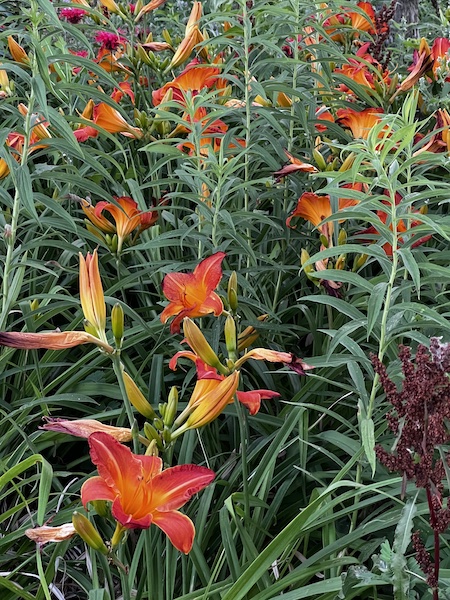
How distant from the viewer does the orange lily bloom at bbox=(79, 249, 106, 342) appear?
48.4 inches

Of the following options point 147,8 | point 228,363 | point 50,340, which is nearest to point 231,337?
point 228,363

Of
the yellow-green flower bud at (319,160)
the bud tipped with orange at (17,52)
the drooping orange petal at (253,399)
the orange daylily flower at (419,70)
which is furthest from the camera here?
the orange daylily flower at (419,70)

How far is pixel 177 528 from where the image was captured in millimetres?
1066

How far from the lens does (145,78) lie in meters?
2.99

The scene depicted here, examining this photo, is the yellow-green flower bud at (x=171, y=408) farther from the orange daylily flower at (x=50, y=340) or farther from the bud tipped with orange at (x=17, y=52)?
the bud tipped with orange at (x=17, y=52)

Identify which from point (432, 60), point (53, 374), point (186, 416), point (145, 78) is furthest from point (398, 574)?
point (145, 78)

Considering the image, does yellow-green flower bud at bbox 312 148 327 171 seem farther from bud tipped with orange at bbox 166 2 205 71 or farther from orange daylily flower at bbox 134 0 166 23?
orange daylily flower at bbox 134 0 166 23

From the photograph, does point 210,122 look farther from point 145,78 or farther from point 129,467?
point 129,467

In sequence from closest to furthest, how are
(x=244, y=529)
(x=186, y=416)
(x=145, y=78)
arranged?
1. (x=186, y=416)
2. (x=244, y=529)
3. (x=145, y=78)

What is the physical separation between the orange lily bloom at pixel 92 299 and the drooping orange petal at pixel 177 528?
0.30 metres

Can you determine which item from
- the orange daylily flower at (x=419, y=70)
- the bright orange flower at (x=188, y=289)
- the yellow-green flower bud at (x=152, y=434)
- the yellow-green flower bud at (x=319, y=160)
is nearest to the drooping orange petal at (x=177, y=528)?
the yellow-green flower bud at (x=152, y=434)

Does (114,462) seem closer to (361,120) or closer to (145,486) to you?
(145,486)

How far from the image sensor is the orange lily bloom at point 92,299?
1229 millimetres

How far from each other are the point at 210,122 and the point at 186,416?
1.10 meters
